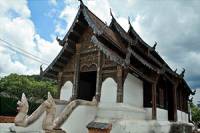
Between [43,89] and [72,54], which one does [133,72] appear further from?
[43,89]

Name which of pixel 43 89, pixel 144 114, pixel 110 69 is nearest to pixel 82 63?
pixel 110 69

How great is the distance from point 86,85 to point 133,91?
10.5 feet

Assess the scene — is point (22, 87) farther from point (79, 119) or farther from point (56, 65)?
point (79, 119)

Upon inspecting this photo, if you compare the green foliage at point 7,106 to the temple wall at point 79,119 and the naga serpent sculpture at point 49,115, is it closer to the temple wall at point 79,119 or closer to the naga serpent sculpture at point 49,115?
the naga serpent sculpture at point 49,115

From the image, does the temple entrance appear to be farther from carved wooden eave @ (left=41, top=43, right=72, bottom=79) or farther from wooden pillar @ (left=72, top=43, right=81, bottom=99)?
carved wooden eave @ (left=41, top=43, right=72, bottom=79)

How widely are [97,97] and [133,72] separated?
1923mm

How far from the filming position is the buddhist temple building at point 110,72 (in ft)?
31.1

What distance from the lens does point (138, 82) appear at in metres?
11.0

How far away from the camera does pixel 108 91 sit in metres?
9.90

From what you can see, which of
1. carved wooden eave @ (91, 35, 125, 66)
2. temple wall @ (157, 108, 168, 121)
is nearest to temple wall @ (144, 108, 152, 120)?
temple wall @ (157, 108, 168, 121)

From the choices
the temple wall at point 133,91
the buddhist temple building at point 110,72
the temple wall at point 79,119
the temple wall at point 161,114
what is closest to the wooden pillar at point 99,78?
the buddhist temple building at point 110,72

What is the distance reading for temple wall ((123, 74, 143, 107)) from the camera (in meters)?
9.95

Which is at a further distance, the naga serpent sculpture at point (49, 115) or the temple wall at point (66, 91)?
the temple wall at point (66, 91)

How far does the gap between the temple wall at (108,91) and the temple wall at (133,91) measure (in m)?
0.46
